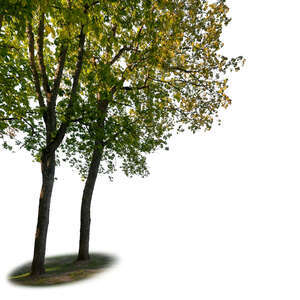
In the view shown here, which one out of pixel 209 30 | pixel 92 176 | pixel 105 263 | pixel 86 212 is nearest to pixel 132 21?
pixel 209 30

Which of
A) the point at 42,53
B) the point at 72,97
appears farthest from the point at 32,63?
the point at 72,97

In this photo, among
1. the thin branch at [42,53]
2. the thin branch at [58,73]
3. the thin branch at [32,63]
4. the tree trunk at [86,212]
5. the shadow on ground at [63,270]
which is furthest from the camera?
the tree trunk at [86,212]

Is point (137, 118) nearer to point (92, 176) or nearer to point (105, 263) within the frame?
point (92, 176)

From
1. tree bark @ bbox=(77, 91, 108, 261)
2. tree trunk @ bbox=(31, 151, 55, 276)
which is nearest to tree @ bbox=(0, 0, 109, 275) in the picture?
tree trunk @ bbox=(31, 151, 55, 276)

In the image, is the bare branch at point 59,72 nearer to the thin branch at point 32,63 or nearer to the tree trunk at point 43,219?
the thin branch at point 32,63

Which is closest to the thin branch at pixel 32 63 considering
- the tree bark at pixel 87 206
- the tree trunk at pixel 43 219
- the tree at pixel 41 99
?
the tree at pixel 41 99

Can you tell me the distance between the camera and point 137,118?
14.7m

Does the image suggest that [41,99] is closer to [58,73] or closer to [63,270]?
[58,73]

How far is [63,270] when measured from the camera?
37.3ft

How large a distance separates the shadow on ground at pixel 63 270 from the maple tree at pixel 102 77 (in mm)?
601

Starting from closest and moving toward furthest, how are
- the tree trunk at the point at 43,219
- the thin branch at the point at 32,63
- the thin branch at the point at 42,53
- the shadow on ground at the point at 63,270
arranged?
the shadow on ground at the point at 63,270 < the thin branch at the point at 42,53 < the thin branch at the point at 32,63 < the tree trunk at the point at 43,219

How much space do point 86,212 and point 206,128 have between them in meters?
8.59

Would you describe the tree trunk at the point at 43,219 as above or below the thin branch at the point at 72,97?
below

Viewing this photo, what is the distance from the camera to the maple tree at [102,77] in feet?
32.4
